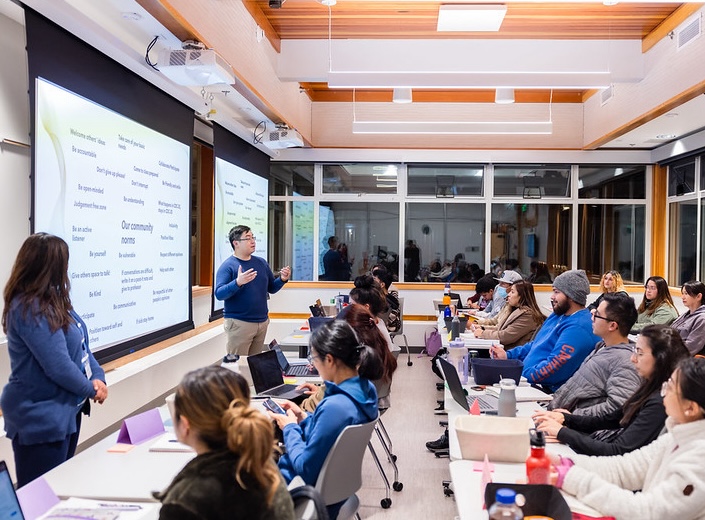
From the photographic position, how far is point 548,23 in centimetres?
627

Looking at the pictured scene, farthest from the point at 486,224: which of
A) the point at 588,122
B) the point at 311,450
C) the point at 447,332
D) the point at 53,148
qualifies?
the point at 311,450

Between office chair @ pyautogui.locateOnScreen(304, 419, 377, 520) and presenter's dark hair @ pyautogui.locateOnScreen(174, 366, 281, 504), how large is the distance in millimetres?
771

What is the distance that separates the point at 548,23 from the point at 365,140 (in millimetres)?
3686

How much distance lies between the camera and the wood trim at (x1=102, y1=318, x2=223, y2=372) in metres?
4.54

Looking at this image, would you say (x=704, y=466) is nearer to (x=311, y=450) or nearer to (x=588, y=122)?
(x=311, y=450)

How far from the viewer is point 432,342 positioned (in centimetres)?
839

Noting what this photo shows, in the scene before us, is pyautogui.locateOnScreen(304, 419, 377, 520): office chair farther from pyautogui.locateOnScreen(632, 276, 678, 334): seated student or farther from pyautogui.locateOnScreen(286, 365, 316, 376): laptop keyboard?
pyautogui.locateOnScreen(632, 276, 678, 334): seated student

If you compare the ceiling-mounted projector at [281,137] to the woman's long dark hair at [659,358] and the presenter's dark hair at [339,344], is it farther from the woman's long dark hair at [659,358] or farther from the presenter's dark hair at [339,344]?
the woman's long dark hair at [659,358]

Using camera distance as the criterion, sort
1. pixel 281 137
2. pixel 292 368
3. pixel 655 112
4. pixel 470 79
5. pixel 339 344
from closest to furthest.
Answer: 1. pixel 339 344
2. pixel 292 368
3. pixel 470 79
4. pixel 655 112
5. pixel 281 137

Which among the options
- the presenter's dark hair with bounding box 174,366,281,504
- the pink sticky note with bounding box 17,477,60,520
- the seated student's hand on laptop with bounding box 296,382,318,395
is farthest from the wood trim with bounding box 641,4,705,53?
the pink sticky note with bounding box 17,477,60,520

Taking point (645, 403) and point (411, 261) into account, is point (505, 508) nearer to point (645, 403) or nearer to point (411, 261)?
point (645, 403)

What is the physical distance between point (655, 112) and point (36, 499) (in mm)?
6579

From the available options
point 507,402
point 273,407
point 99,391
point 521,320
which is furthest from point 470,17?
point 99,391

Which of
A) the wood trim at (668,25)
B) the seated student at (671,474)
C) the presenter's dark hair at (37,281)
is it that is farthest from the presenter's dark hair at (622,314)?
the wood trim at (668,25)
